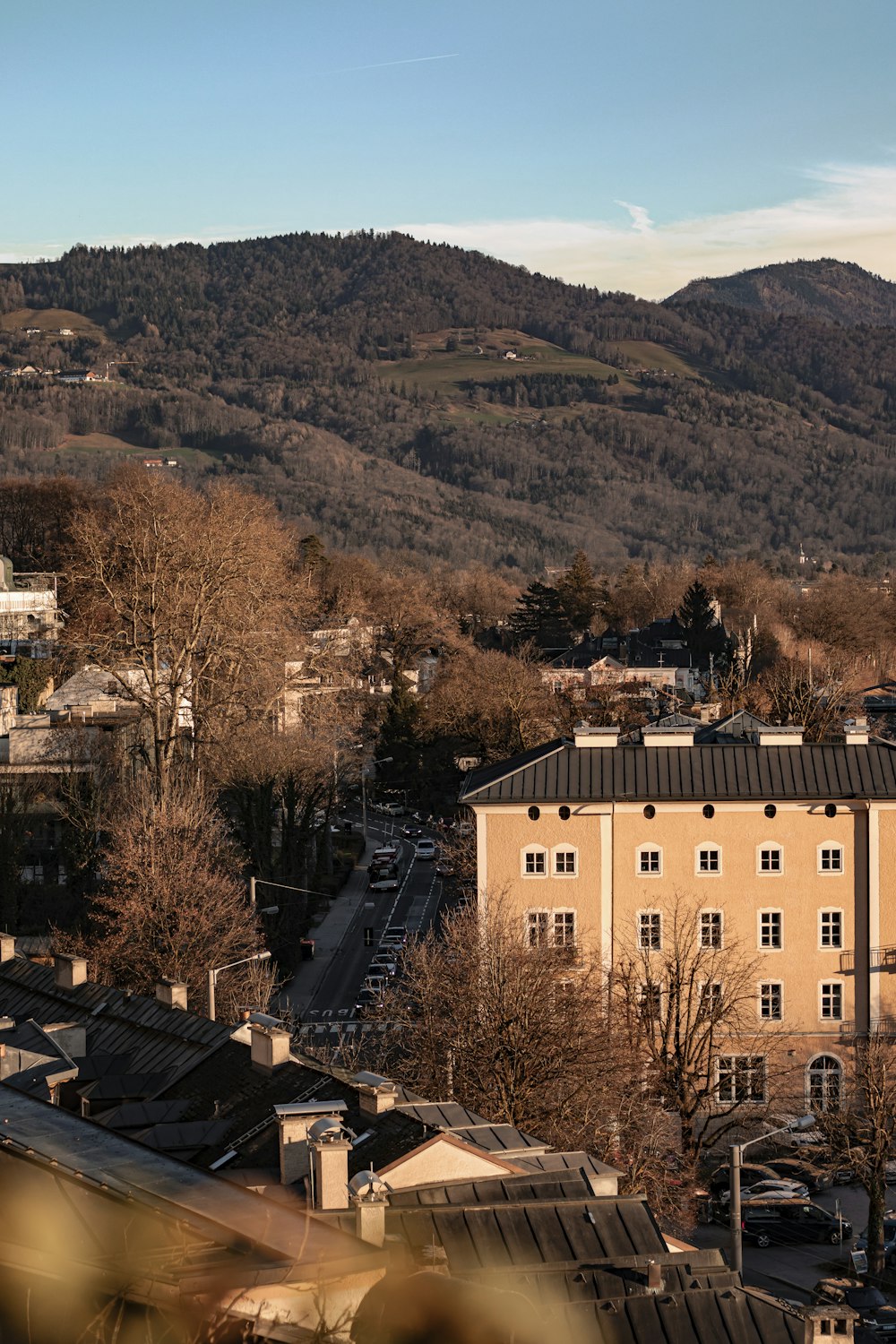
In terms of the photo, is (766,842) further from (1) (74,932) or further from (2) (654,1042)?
(1) (74,932)

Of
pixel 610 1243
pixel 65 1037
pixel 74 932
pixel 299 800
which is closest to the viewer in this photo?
pixel 610 1243

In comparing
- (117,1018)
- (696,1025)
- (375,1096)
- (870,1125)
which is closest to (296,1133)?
(375,1096)

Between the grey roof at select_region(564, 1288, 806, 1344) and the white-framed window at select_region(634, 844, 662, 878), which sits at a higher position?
the grey roof at select_region(564, 1288, 806, 1344)

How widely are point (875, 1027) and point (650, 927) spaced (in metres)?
6.03

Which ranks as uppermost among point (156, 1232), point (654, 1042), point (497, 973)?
point (156, 1232)

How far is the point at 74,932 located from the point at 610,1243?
35.7 metres

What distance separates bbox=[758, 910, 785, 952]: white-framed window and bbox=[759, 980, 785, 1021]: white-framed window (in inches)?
38.6

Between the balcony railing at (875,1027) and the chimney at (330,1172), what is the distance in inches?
1250

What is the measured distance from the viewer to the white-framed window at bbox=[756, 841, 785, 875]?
47.4m

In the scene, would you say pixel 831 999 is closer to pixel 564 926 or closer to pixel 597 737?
pixel 564 926

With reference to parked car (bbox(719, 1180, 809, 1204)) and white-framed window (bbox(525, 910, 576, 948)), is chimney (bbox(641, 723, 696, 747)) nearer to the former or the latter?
white-framed window (bbox(525, 910, 576, 948))

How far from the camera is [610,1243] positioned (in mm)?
18578

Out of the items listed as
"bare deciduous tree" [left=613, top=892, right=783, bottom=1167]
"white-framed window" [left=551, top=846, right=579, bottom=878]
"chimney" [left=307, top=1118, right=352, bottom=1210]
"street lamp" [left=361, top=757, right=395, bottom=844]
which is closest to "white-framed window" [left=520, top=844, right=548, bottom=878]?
"white-framed window" [left=551, top=846, right=579, bottom=878]

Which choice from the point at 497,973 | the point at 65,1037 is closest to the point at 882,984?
the point at 497,973
